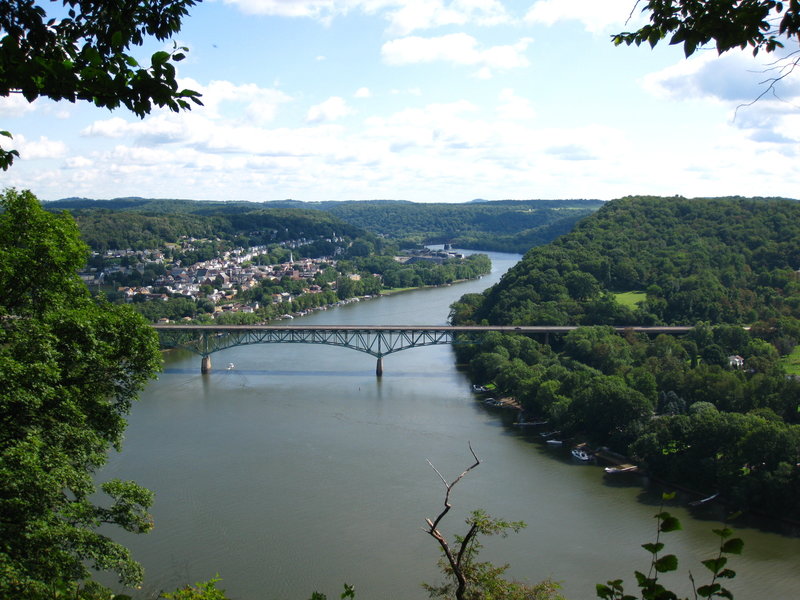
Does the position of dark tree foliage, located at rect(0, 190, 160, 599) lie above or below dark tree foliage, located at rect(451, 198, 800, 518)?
above

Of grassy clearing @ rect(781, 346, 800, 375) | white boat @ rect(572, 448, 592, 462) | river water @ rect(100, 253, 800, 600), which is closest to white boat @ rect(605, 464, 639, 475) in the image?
river water @ rect(100, 253, 800, 600)

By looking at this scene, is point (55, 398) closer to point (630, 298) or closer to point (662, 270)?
point (630, 298)

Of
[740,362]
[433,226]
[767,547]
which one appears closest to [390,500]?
[767,547]

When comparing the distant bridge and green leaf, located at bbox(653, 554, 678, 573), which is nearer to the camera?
green leaf, located at bbox(653, 554, 678, 573)

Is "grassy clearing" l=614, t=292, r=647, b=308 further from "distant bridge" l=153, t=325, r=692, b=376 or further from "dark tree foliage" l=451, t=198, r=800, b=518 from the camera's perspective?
"distant bridge" l=153, t=325, r=692, b=376

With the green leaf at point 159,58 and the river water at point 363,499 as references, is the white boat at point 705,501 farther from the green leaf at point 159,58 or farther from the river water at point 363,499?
the green leaf at point 159,58

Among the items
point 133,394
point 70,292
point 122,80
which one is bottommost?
point 133,394

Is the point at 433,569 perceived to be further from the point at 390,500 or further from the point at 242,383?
the point at 242,383

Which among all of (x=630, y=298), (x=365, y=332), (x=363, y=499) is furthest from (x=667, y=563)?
(x=630, y=298)
